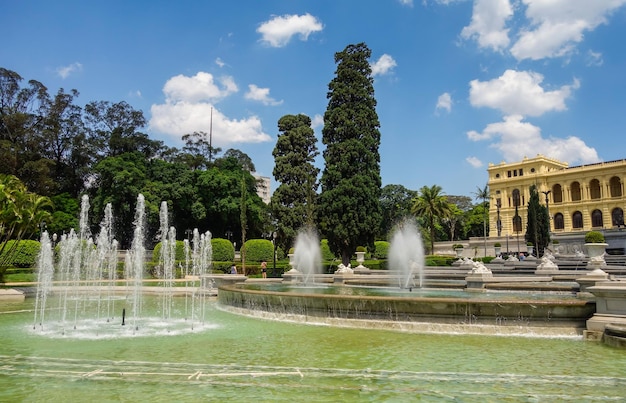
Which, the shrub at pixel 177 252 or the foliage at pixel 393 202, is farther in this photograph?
the foliage at pixel 393 202


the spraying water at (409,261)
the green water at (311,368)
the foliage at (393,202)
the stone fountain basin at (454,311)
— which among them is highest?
the foliage at (393,202)

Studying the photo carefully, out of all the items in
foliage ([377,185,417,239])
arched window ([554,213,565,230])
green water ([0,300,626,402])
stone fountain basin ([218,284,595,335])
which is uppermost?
foliage ([377,185,417,239])

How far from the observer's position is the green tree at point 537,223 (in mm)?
45875

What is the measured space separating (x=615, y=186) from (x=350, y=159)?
→ 5398 cm

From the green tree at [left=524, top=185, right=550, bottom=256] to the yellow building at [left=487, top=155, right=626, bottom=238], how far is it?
52.1 feet

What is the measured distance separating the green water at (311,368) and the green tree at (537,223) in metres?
39.6

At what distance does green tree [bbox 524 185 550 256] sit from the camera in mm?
45875

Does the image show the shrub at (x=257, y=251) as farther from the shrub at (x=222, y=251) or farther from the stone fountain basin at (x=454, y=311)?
the stone fountain basin at (x=454, y=311)

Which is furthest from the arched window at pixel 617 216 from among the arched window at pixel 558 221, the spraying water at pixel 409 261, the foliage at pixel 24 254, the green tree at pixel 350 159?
the foliage at pixel 24 254

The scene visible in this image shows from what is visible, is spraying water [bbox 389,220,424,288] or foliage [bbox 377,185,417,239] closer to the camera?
spraying water [bbox 389,220,424,288]

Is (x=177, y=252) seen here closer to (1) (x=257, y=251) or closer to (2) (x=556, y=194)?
(1) (x=257, y=251)

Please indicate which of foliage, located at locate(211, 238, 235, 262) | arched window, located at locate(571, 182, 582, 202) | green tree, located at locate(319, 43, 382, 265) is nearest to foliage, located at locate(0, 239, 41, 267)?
foliage, located at locate(211, 238, 235, 262)

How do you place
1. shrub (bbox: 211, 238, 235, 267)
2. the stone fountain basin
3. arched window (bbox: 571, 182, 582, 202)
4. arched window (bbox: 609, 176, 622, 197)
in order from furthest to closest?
arched window (bbox: 571, 182, 582, 202) < arched window (bbox: 609, 176, 622, 197) < shrub (bbox: 211, 238, 235, 267) < the stone fountain basin

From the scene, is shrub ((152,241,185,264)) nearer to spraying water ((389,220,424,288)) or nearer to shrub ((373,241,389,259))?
shrub ((373,241,389,259))
